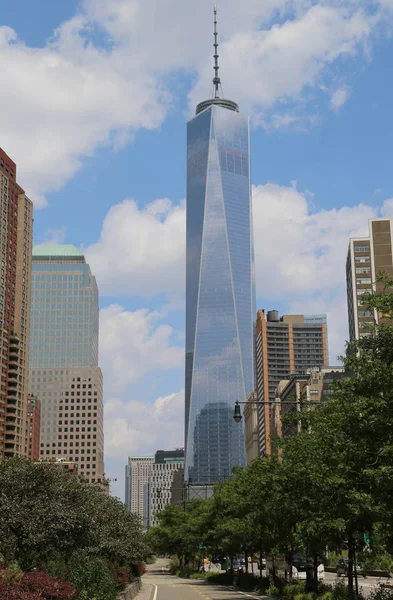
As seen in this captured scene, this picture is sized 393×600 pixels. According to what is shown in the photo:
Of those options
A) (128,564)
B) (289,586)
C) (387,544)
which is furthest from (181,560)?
(387,544)

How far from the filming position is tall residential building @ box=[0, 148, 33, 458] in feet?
576

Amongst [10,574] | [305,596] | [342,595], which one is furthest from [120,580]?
[10,574]

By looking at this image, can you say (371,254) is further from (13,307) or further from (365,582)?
(365,582)

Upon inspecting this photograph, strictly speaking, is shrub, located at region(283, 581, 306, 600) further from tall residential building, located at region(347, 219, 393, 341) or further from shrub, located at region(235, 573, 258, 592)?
tall residential building, located at region(347, 219, 393, 341)

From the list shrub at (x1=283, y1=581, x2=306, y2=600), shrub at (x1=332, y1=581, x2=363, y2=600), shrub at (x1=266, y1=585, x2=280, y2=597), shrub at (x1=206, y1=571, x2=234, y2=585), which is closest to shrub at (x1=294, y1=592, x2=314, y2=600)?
shrub at (x1=332, y1=581, x2=363, y2=600)

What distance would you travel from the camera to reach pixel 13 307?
184 metres

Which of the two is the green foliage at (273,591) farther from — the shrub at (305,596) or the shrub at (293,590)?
the shrub at (305,596)

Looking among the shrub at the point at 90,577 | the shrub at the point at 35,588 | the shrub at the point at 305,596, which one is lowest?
the shrub at the point at 305,596

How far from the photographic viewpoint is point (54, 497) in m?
26.6

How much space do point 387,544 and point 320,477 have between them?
202 inches

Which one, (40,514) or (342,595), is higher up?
(40,514)

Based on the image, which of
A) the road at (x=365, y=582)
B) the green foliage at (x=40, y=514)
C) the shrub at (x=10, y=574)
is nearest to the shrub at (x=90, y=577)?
the green foliage at (x=40, y=514)

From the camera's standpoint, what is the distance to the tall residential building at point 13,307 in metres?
176

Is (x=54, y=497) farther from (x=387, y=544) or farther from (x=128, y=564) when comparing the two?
(x=128, y=564)
